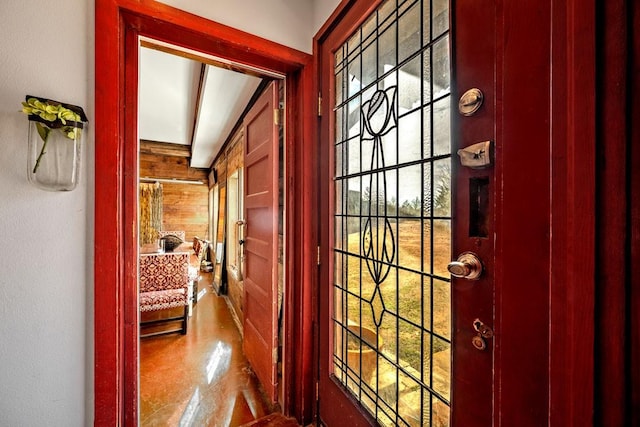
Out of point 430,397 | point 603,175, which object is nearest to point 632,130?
point 603,175

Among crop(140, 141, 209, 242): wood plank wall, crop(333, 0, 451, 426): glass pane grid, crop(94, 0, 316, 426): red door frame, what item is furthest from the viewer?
crop(140, 141, 209, 242): wood plank wall

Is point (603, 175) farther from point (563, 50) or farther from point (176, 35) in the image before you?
point (176, 35)

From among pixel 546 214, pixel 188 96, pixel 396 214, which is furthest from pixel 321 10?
pixel 188 96

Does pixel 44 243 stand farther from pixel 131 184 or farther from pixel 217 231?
pixel 217 231

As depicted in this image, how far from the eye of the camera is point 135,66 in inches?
48.0

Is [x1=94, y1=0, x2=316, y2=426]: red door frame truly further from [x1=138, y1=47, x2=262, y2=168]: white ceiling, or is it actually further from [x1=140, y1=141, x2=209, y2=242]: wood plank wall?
[x1=140, y1=141, x2=209, y2=242]: wood plank wall

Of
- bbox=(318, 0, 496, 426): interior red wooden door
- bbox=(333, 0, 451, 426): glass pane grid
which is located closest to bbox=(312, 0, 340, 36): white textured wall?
bbox=(318, 0, 496, 426): interior red wooden door

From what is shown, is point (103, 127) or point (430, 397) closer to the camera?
point (430, 397)

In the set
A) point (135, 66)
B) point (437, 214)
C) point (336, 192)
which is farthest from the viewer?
point (336, 192)

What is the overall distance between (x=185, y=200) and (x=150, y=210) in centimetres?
108

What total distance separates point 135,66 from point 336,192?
1.14m

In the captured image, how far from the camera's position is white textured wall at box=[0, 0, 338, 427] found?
94 centimetres

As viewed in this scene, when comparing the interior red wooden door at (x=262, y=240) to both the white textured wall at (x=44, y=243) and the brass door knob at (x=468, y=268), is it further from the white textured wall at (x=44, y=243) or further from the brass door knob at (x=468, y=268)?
the brass door knob at (x=468, y=268)

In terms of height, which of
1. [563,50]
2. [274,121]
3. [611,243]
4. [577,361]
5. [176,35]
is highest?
[176,35]
